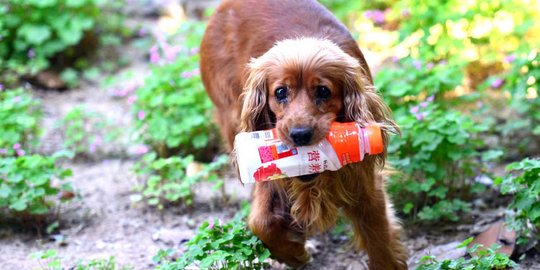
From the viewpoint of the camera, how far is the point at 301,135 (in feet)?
10.4

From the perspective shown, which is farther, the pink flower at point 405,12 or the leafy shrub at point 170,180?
the pink flower at point 405,12

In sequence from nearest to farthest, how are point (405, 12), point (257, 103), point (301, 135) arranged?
point (301, 135)
point (257, 103)
point (405, 12)

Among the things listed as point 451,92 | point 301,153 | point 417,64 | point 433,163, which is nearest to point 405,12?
point 451,92

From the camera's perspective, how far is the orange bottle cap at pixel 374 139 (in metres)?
3.30

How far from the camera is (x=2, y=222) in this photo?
4.49m

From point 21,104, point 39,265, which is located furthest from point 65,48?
point 39,265

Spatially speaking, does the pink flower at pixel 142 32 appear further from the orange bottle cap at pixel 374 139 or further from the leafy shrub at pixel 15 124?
the orange bottle cap at pixel 374 139

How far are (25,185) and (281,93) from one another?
183 centimetres

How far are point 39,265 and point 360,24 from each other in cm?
403

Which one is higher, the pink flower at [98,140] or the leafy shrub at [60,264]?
the pink flower at [98,140]

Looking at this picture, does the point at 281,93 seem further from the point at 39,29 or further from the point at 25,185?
the point at 39,29

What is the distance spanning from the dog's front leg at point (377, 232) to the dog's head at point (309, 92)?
48cm

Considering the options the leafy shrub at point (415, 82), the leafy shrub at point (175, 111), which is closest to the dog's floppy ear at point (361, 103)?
the leafy shrub at point (415, 82)

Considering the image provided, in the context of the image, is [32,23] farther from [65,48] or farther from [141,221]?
[141,221]
